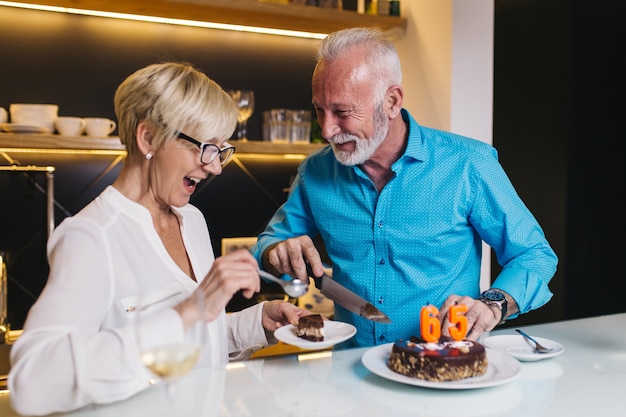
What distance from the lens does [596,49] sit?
4.04m

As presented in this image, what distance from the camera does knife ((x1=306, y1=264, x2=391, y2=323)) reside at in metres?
1.56

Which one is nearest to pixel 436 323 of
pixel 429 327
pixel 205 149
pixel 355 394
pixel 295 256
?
pixel 429 327

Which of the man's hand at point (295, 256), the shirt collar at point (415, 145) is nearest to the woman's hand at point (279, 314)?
the man's hand at point (295, 256)

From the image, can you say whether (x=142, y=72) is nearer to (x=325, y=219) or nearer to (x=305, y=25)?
(x=325, y=219)

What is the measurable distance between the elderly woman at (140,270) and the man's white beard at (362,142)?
0.51 meters

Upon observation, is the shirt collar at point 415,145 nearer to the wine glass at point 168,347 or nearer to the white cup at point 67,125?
the wine glass at point 168,347

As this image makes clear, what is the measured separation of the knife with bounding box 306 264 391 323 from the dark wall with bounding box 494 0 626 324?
2829 millimetres

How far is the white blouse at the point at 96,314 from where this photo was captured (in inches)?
42.9

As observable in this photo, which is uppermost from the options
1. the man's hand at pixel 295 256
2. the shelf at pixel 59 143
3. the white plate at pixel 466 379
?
the shelf at pixel 59 143

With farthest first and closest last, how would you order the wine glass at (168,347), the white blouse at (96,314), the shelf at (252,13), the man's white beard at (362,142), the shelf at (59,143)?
the shelf at (252,13) → the shelf at (59,143) → the man's white beard at (362,142) → the white blouse at (96,314) → the wine glass at (168,347)

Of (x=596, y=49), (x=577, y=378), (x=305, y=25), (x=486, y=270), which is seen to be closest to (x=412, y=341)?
(x=577, y=378)

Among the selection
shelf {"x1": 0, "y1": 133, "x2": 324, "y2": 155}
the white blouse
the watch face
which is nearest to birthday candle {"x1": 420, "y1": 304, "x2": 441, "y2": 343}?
the watch face

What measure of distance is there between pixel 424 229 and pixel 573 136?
240cm

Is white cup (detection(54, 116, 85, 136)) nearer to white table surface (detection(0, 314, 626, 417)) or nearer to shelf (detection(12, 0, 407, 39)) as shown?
shelf (detection(12, 0, 407, 39))
